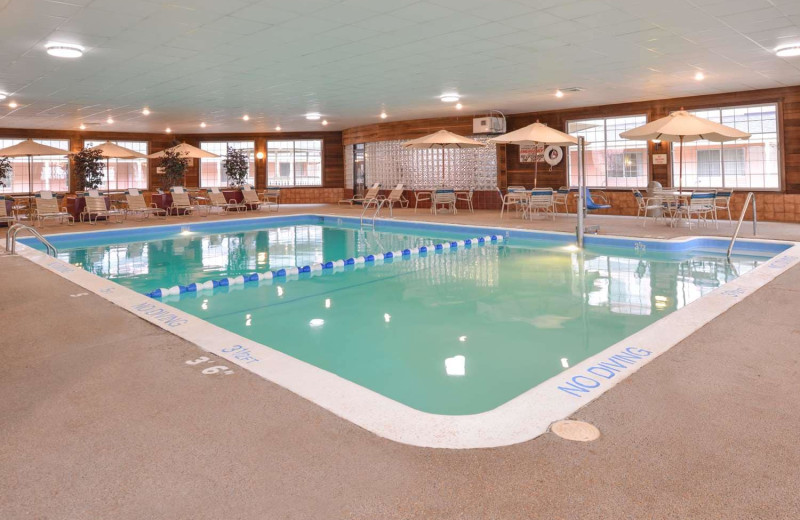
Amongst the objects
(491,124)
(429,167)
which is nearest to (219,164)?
(429,167)

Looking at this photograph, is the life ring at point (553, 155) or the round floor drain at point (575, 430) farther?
the life ring at point (553, 155)

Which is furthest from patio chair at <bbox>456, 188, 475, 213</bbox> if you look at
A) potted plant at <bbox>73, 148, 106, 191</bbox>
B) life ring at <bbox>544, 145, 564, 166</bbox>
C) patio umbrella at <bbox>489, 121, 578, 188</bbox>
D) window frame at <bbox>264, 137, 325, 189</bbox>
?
potted plant at <bbox>73, 148, 106, 191</bbox>

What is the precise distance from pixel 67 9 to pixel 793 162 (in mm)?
12195

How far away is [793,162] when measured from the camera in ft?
36.8

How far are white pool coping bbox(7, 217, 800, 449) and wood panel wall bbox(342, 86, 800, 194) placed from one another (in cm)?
844

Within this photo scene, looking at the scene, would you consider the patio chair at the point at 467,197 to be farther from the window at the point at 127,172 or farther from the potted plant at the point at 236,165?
the window at the point at 127,172

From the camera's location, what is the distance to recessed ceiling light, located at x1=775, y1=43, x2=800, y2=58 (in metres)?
7.78

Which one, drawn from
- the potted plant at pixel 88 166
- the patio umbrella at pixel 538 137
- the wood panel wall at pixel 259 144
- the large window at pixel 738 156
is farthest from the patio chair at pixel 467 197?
the potted plant at pixel 88 166

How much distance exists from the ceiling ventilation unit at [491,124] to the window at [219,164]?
9.43 meters

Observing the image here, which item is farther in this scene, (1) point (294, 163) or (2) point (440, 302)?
(1) point (294, 163)

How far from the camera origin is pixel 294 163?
70.5 ft

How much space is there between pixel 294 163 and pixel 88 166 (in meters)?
6.96

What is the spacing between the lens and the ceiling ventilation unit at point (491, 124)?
15.0m

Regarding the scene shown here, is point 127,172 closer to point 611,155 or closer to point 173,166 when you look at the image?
point 173,166
